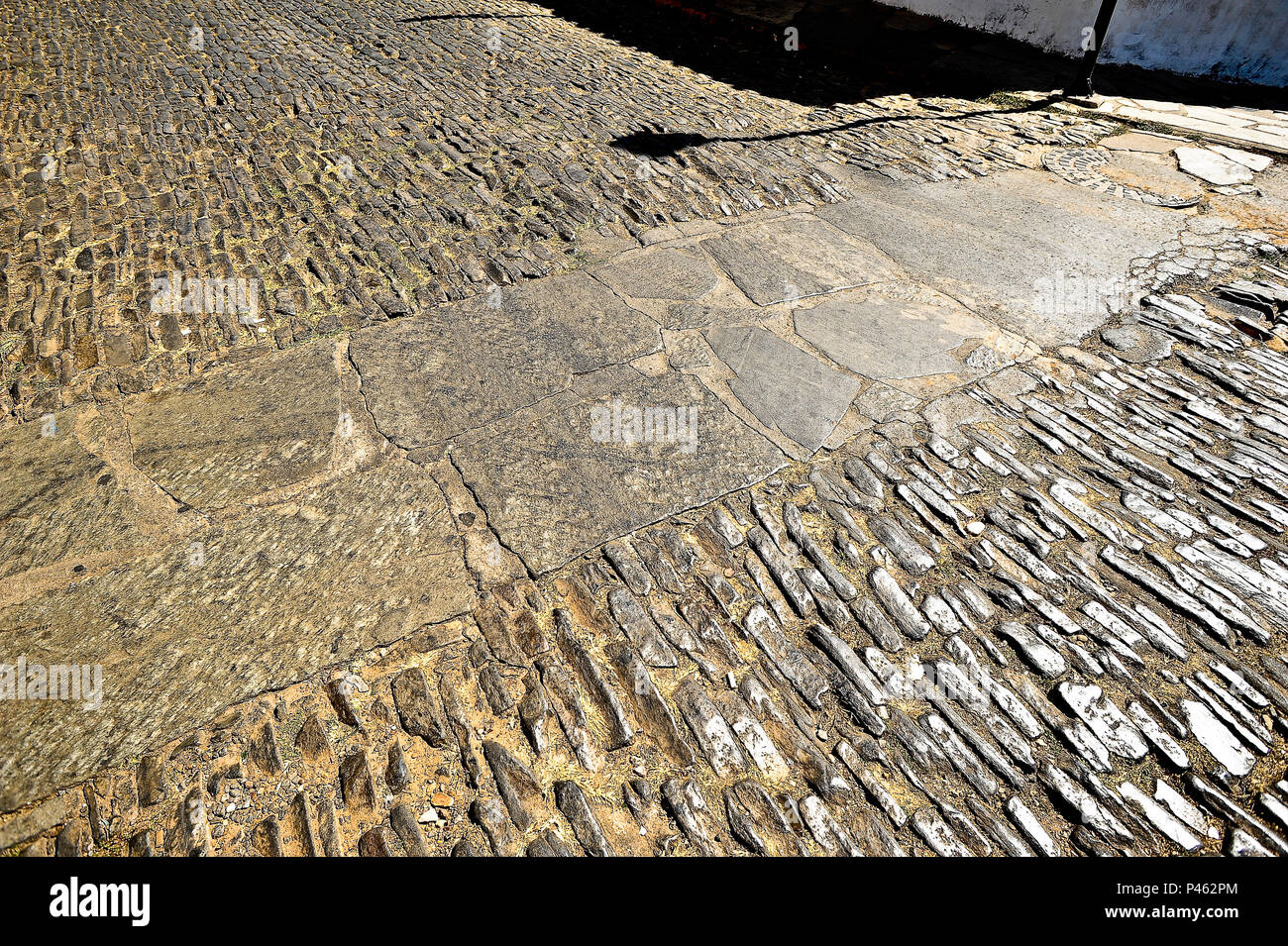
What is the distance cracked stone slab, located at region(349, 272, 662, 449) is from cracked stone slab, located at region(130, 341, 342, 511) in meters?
0.27

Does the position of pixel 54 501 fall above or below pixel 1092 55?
below

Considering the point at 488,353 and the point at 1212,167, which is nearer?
the point at 488,353

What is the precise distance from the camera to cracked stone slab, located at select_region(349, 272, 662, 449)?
3748mm

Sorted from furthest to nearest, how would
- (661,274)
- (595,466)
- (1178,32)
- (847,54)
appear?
(847,54) → (1178,32) → (661,274) → (595,466)

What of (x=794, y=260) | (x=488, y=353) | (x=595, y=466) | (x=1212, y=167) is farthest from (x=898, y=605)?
(x=1212, y=167)

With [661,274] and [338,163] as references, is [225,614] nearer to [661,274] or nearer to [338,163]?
[661,274]

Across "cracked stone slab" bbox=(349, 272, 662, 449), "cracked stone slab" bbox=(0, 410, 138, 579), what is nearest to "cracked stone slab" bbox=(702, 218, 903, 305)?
"cracked stone slab" bbox=(349, 272, 662, 449)

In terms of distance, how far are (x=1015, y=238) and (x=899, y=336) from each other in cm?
181

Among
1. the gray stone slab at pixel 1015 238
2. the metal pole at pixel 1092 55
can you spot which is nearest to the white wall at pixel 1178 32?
the metal pole at pixel 1092 55

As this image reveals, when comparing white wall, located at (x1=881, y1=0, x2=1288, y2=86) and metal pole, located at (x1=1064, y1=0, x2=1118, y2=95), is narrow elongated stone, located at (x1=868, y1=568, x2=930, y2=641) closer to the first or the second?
metal pole, located at (x1=1064, y1=0, x2=1118, y2=95)

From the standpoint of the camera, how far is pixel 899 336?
4.38 metres

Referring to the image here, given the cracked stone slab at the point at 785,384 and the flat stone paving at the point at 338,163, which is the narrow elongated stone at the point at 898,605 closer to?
the cracked stone slab at the point at 785,384

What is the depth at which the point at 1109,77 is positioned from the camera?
866 centimetres
